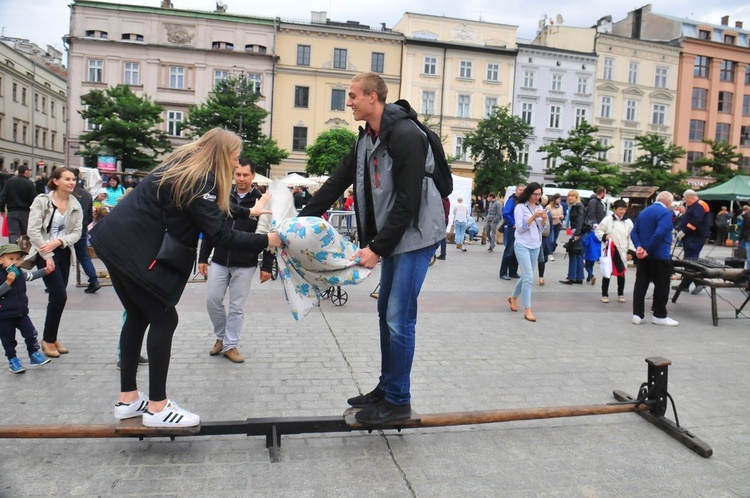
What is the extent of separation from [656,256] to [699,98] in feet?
196

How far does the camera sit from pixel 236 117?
38688 mm

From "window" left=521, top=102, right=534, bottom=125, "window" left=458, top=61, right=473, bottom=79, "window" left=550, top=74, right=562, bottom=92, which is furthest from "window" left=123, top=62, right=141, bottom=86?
"window" left=550, top=74, right=562, bottom=92

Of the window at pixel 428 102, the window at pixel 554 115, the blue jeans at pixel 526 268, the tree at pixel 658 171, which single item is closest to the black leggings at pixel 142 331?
the blue jeans at pixel 526 268

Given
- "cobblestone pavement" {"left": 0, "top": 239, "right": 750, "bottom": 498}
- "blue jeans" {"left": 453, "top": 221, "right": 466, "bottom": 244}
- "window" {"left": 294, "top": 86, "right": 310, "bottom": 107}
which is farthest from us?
"window" {"left": 294, "top": 86, "right": 310, "bottom": 107}

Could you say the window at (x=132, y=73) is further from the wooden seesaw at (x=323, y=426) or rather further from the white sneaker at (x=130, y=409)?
the wooden seesaw at (x=323, y=426)

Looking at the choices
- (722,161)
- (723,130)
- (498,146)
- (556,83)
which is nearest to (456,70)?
(556,83)

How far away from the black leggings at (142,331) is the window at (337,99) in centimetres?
4722

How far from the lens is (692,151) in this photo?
190 ft

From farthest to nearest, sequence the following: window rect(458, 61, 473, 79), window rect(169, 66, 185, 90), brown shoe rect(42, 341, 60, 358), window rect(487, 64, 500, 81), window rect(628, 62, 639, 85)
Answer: window rect(628, 62, 639, 85) → window rect(487, 64, 500, 81) → window rect(458, 61, 473, 79) → window rect(169, 66, 185, 90) → brown shoe rect(42, 341, 60, 358)

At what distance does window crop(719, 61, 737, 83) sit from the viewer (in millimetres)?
59125

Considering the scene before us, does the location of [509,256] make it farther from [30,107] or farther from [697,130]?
[30,107]

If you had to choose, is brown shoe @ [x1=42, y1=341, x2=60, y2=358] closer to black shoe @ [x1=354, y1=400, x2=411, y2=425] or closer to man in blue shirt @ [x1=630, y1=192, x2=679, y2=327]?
black shoe @ [x1=354, y1=400, x2=411, y2=425]

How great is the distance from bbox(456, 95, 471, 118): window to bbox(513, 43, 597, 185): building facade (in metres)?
4.22

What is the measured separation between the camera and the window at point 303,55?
1890 inches
